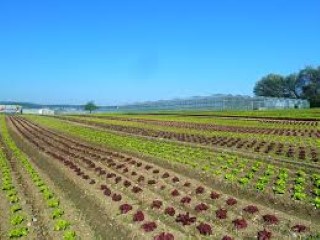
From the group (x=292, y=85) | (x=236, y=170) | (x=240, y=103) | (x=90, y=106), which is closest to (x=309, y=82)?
(x=292, y=85)

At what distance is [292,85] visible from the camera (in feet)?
441

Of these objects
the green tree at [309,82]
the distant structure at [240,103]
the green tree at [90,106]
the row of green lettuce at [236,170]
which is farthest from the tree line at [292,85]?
the row of green lettuce at [236,170]

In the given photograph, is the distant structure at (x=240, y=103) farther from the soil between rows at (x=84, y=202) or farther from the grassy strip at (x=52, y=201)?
the grassy strip at (x=52, y=201)

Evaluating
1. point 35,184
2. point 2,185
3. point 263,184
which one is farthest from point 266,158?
point 2,185

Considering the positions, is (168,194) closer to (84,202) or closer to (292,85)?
(84,202)

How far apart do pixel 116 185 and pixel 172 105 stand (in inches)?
4399

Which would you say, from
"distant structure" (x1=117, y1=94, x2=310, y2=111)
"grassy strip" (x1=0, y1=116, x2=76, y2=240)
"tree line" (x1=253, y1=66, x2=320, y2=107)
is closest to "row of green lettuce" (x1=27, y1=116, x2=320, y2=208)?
"grassy strip" (x1=0, y1=116, x2=76, y2=240)

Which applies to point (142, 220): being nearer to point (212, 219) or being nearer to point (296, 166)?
point (212, 219)

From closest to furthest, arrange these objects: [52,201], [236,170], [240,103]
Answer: [52,201] → [236,170] → [240,103]

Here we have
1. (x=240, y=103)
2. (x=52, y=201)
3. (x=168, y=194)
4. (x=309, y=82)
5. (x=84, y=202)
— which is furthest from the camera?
(x=309, y=82)

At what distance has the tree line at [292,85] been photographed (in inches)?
4903

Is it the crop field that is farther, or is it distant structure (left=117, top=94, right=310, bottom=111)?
distant structure (left=117, top=94, right=310, bottom=111)

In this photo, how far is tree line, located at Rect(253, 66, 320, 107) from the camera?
125 meters

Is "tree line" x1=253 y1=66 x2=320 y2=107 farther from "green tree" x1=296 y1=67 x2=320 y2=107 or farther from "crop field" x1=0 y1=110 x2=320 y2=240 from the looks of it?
"crop field" x1=0 y1=110 x2=320 y2=240
